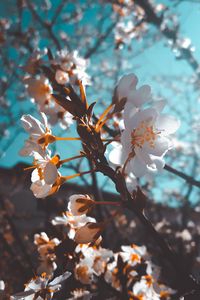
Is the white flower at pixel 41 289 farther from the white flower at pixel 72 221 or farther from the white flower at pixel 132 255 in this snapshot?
the white flower at pixel 132 255

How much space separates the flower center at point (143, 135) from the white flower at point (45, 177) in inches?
10.2

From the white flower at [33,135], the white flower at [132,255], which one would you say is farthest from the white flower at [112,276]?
the white flower at [33,135]

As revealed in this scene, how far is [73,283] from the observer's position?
130cm

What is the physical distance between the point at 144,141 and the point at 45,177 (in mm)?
337

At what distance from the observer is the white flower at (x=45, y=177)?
87 centimetres

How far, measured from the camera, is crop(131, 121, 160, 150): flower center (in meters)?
0.93

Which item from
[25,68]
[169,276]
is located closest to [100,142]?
[25,68]

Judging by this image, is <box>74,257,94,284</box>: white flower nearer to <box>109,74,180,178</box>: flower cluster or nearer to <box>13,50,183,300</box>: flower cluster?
<box>13,50,183,300</box>: flower cluster

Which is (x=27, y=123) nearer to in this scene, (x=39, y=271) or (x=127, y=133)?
(x=127, y=133)

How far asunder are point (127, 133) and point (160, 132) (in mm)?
188

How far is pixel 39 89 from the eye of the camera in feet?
6.27

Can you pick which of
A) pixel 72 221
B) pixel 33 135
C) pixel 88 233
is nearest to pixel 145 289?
pixel 72 221

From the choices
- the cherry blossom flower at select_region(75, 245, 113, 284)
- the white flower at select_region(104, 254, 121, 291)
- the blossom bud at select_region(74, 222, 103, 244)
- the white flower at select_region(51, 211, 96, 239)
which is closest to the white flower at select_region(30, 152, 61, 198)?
the blossom bud at select_region(74, 222, 103, 244)

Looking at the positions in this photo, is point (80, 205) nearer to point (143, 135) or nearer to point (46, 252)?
point (143, 135)
